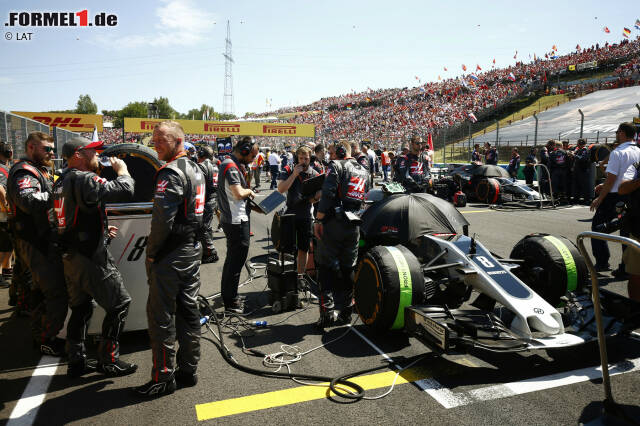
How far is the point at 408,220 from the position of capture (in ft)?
17.4

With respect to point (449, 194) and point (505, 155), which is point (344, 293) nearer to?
point (449, 194)

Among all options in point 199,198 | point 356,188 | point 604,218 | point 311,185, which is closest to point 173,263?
point 199,198

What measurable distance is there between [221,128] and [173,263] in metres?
33.8

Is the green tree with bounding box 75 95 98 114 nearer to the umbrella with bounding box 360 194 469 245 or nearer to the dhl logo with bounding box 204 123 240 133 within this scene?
the dhl logo with bounding box 204 123 240 133

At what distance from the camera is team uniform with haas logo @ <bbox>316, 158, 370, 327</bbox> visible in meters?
4.56

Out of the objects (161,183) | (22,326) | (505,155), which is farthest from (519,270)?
(505,155)

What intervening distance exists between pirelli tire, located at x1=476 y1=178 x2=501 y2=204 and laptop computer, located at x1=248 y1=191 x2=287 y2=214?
34.3ft

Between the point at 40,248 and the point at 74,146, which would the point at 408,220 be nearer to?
the point at 74,146

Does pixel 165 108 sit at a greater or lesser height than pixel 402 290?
greater

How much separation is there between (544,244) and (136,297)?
4.01 metres

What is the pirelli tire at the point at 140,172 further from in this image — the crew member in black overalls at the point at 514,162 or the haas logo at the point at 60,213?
the crew member in black overalls at the point at 514,162

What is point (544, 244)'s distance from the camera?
14.2 ft

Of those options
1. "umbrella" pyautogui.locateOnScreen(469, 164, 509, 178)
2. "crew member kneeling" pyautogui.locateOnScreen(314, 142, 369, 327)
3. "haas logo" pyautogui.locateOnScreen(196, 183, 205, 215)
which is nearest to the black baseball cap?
"haas logo" pyautogui.locateOnScreen(196, 183, 205, 215)

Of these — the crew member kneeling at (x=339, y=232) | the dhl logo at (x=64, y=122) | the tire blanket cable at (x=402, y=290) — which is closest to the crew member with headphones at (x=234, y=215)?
the crew member kneeling at (x=339, y=232)
